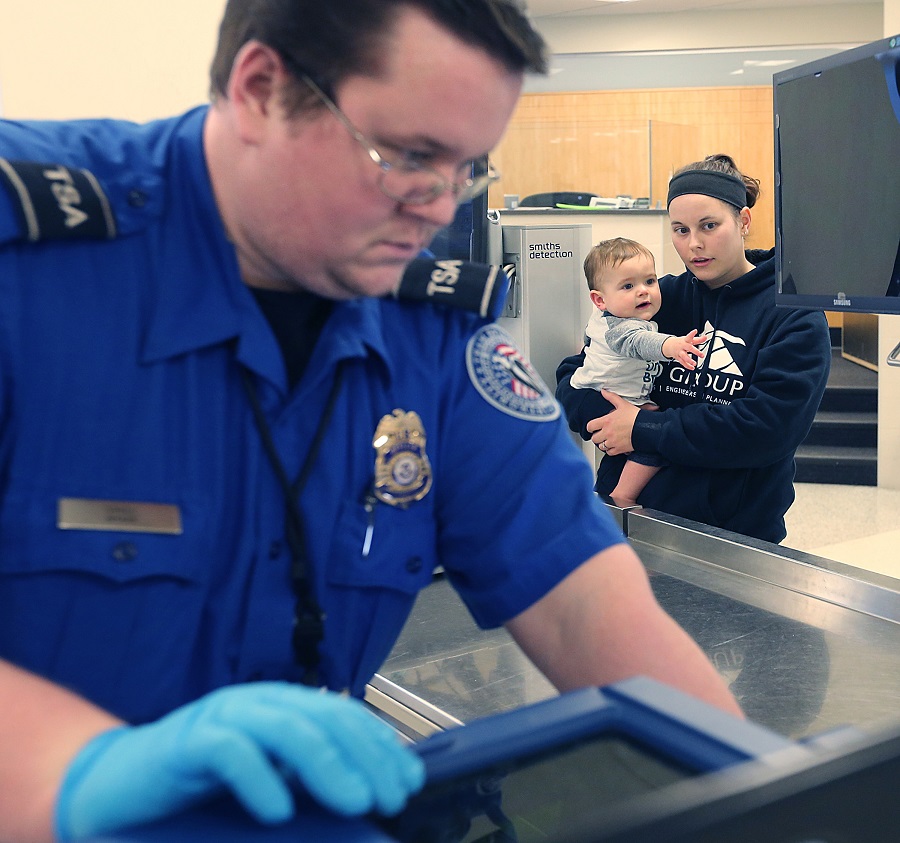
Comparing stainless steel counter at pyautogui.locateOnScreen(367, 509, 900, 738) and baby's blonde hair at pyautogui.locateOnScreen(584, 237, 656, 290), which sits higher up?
baby's blonde hair at pyautogui.locateOnScreen(584, 237, 656, 290)

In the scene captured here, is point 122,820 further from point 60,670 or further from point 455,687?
point 455,687

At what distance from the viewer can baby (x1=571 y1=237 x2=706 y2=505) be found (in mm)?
2443

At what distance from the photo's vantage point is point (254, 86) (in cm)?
89

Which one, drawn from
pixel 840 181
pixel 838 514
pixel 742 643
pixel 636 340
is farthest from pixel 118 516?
pixel 838 514

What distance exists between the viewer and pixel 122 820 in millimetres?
535

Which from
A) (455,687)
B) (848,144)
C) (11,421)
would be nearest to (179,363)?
(11,421)

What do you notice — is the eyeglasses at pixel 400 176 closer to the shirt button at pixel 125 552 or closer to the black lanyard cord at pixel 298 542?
the black lanyard cord at pixel 298 542

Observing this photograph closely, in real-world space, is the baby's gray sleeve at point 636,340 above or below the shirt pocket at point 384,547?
above

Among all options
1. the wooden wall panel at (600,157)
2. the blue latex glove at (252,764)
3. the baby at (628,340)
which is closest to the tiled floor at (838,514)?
the baby at (628,340)

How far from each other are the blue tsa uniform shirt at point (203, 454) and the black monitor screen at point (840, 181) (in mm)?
1034

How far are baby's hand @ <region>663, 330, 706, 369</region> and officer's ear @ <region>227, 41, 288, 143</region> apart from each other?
5.39 feet

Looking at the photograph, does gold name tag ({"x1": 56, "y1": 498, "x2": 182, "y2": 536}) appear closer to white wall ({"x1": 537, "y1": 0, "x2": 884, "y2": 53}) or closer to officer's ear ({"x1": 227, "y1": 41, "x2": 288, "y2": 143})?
officer's ear ({"x1": 227, "y1": 41, "x2": 288, "y2": 143})

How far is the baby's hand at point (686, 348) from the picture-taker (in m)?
2.39

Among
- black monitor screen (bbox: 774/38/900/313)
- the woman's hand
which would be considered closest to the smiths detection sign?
the woman's hand
